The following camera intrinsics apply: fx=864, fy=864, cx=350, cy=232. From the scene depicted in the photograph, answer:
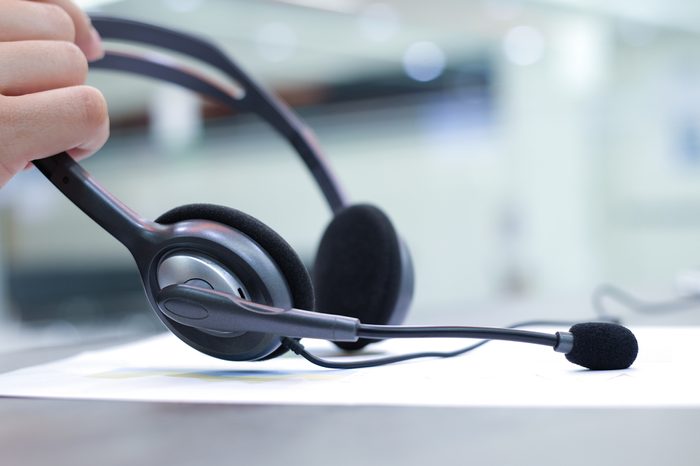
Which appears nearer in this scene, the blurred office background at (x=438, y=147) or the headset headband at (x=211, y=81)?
the headset headband at (x=211, y=81)

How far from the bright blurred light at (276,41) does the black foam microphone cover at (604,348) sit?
4.35 m

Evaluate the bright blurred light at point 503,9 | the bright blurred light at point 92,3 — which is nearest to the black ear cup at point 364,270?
the bright blurred light at point 92,3

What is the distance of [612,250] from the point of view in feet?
18.9

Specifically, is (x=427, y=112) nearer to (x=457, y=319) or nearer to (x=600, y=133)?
(x=600, y=133)

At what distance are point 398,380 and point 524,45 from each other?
4.55 metres

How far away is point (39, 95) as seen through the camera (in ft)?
1.47

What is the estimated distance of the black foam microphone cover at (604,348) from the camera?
425 mm

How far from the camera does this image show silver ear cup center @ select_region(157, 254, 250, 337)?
431 millimetres

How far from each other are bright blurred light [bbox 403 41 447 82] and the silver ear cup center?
16.6 feet

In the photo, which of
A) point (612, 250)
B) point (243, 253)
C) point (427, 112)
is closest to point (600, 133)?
point (612, 250)

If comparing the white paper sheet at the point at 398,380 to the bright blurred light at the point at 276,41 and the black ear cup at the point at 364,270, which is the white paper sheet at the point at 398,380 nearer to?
the black ear cup at the point at 364,270

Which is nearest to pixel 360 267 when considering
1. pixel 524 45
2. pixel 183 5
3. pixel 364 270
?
pixel 364 270

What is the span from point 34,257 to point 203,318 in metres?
7.64

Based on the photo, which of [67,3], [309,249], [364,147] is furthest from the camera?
[364,147]
